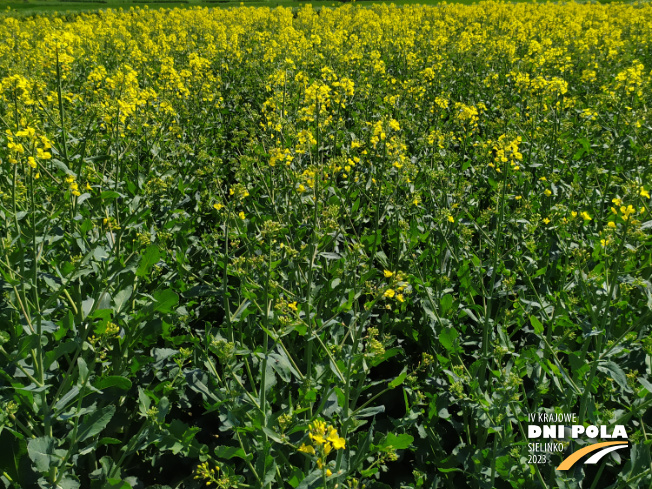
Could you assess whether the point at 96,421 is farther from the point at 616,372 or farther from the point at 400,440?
the point at 616,372

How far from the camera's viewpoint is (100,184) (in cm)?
394

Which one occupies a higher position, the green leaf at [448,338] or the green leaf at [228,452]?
the green leaf at [448,338]

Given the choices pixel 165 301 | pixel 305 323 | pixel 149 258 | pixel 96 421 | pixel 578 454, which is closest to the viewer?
pixel 96 421

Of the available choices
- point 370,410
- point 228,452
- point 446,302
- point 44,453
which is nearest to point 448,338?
point 446,302

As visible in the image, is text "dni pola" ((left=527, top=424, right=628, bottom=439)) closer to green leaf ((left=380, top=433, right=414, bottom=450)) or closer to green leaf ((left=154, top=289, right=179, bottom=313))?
green leaf ((left=380, top=433, right=414, bottom=450))

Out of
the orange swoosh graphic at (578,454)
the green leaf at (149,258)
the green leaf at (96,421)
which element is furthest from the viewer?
the green leaf at (149,258)

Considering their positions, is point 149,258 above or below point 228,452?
above

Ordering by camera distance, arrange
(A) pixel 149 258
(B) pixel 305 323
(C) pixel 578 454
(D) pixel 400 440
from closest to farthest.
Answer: (D) pixel 400 440 < (C) pixel 578 454 < (B) pixel 305 323 < (A) pixel 149 258

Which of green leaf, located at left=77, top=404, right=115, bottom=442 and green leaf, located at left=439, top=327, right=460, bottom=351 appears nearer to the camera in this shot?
green leaf, located at left=77, top=404, right=115, bottom=442

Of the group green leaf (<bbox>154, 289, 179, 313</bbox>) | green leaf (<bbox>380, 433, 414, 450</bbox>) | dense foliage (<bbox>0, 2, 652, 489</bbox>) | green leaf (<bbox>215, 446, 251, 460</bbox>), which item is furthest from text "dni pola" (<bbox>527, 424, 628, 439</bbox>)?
green leaf (<bbox>154, 289, 179, 313</bbox>)

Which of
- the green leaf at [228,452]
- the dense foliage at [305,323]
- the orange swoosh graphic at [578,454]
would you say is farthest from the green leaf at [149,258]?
the orange swoosh graphic at [578,454]

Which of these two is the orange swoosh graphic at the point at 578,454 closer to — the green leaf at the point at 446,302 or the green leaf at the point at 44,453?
the green leaf at the point at 446,302

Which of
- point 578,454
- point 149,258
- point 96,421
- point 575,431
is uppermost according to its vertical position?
point 149,258

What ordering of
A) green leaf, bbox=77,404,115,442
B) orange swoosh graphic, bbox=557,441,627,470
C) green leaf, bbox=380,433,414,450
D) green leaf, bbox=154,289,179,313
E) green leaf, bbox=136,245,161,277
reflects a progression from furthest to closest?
green leaf, bbox=136,245,161,277
green leaf, bbox=154,289,179,313
orange swoosh graphic, bbox=557,441,627,470
green leaf, bbox=77,404,115,442
green leaf, bbox=380,433,414,450
